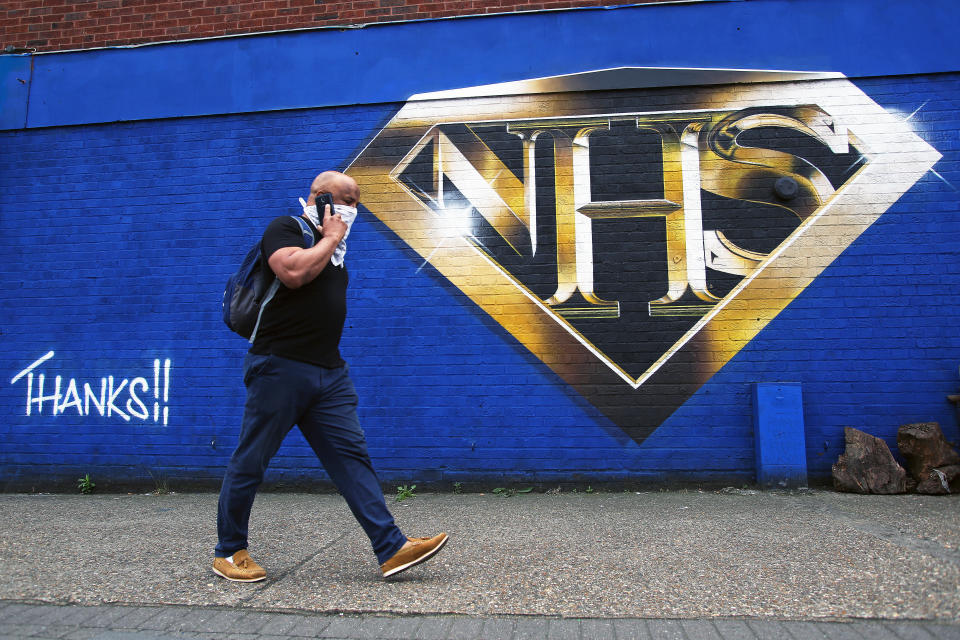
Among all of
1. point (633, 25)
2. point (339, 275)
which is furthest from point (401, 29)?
point (339, 275)

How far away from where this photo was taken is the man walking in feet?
9.53

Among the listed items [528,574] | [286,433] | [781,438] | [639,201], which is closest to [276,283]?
[286,433]

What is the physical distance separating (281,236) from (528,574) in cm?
197

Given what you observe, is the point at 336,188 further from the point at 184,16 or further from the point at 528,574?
the point at 184,16

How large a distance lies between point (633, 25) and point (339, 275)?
3.78 m

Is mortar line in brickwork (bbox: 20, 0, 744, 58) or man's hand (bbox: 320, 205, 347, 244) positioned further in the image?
mortar line in brickwork (bbox: 20, 0, 744, 58)

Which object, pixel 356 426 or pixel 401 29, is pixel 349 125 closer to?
pixel 401 29

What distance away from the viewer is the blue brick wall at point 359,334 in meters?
5.02

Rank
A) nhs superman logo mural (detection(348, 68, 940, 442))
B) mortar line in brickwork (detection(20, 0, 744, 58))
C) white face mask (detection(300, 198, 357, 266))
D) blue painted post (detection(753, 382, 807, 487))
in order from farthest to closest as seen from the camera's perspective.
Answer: mortar line in brickwork (detection(20, 0, 744, 58)) → nhs superman logo mural (detection(348, 68, 940, 442)) → blue painted post (detection(753, 382, 807, 487)) → white face mask (detection(300, 198, 357, 266))

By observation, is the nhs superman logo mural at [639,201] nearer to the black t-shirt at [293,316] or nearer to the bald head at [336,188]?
the bald head at [336,188]

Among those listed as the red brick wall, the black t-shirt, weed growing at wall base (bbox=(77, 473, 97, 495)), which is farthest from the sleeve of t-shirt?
weed growing at wall base (bbox=(77, 473, 97, 495))

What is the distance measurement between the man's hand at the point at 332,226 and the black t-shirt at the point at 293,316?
0.42ft

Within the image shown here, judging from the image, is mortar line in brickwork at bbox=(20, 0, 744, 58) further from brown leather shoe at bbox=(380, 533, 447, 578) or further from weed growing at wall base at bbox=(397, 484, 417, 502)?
brown leather shoe at bbox=(380, 533, 447, 578)

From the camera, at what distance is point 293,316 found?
296 centimetres
